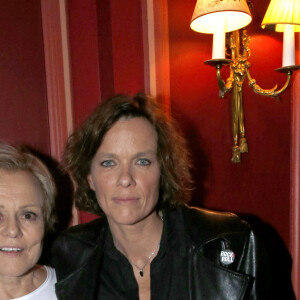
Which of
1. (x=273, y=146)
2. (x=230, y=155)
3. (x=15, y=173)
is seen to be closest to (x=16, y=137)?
(x=15, y=173)

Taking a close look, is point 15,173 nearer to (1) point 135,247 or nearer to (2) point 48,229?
(2) point 48,229

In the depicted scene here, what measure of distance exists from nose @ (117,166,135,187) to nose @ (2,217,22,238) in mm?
351

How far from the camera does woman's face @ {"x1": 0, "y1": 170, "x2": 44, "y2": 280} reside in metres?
1.27

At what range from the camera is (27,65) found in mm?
1540

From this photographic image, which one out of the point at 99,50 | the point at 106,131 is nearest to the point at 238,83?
the point at 99,50

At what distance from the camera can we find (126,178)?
1.37 metres

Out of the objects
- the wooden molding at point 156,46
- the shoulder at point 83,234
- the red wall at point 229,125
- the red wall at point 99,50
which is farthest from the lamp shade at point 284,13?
the shoulder at point 83,234

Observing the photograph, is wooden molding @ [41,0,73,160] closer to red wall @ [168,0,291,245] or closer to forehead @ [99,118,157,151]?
forehead @ [99,118,157,151]

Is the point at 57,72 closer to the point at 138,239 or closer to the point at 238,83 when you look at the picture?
the point at 138,239

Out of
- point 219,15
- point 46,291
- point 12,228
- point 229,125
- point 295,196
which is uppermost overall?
point 219,15

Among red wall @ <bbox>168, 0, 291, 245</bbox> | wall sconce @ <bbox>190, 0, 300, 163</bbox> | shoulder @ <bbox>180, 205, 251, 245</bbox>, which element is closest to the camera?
shoulder @ <bbox>180, 205, 251, 245</bbox>

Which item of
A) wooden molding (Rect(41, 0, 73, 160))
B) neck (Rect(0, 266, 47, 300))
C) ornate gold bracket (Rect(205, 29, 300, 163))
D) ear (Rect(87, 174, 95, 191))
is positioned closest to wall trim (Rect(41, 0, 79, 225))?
wooden molding (Rect(41, 0, 73, 160))

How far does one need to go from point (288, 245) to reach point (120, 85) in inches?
49.9

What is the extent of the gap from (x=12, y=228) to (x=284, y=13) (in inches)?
55.4
